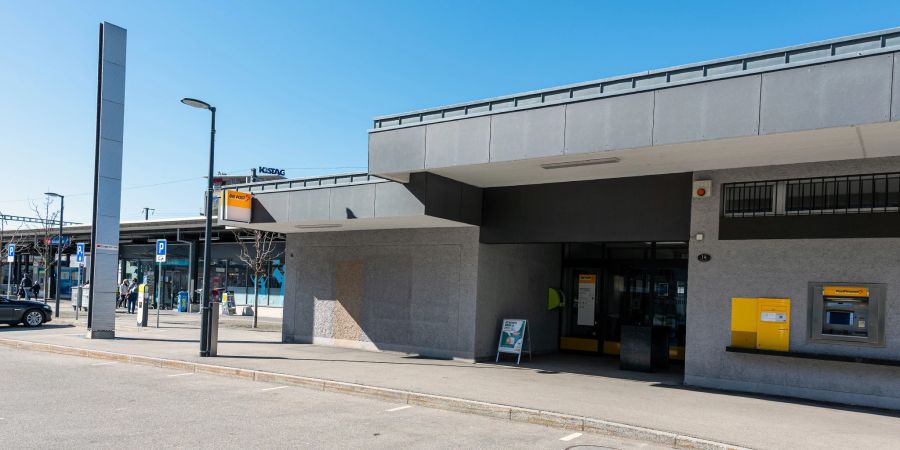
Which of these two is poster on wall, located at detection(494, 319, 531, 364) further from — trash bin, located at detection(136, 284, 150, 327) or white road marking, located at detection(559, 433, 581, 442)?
trash bin, located at detection(136, 284, 150, 327)

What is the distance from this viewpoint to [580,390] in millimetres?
11297

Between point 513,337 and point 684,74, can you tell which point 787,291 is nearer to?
point 684,74

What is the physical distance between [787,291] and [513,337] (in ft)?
19.7

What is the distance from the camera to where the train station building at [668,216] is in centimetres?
941

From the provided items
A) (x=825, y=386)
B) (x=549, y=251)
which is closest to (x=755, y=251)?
(x=825, y=386)

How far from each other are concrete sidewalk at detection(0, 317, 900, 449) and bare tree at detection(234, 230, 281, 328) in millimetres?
10731

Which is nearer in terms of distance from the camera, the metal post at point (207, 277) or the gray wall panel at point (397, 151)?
the gray wall panel at point (397, 151)

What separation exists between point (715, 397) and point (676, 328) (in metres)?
5.11

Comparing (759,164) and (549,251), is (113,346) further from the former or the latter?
(759,164)

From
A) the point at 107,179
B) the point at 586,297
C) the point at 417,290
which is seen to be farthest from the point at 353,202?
the point at 107,179

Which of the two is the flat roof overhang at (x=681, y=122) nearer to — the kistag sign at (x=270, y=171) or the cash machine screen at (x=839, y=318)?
the cash machine screen at (x=839, y=318)

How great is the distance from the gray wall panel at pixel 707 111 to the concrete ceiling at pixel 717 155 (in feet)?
0.63

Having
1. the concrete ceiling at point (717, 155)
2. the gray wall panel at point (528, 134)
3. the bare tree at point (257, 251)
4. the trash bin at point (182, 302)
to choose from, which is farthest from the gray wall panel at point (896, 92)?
the trash bin at point (182, 302)

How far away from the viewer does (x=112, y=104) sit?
60.8 ft
